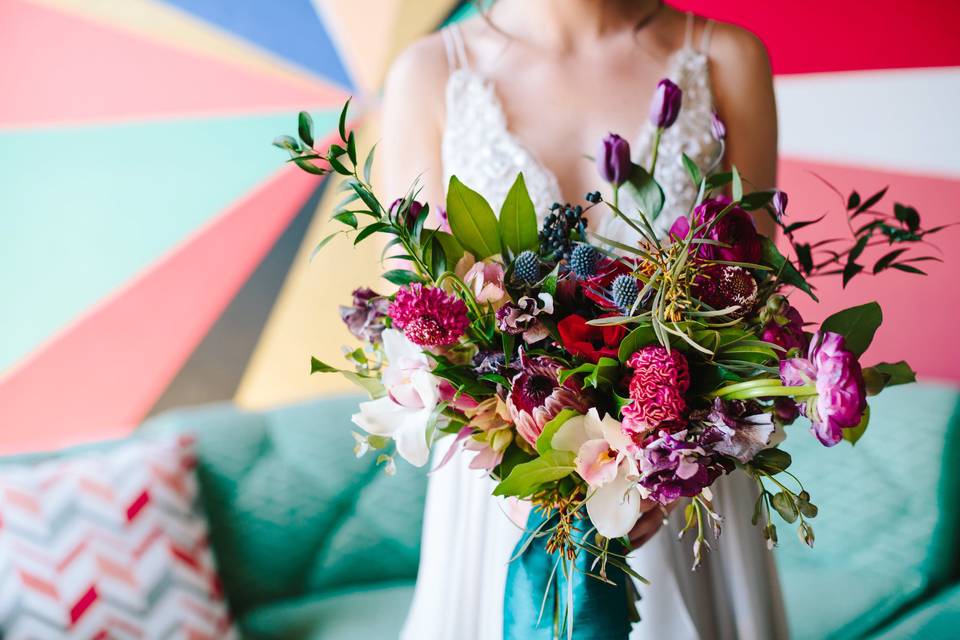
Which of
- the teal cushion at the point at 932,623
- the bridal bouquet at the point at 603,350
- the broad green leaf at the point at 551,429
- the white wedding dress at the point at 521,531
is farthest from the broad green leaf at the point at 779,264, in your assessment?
the teal cushion at the point at 932,623

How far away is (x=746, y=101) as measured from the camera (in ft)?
4.31

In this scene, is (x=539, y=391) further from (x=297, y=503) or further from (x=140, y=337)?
(x=140, y=337)

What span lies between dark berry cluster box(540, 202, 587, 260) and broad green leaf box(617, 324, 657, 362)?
0.10 m

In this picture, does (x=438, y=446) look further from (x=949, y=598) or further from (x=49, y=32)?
(x=49, y=32)

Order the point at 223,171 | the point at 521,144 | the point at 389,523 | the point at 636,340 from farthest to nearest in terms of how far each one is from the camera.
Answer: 1. the point at 223,171
2. the point at 389,523
3. the point at 521,144
4. the point at 636,340

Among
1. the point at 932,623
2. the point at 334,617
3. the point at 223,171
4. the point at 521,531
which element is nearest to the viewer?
the point at 521,531

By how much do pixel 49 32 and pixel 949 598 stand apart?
98.7 inches

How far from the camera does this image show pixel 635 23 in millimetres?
1378

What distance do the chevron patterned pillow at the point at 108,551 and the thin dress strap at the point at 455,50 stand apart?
3.35ft

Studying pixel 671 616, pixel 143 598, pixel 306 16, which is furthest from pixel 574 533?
pixel 306 16

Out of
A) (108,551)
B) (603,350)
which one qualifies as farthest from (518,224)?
(108,551)

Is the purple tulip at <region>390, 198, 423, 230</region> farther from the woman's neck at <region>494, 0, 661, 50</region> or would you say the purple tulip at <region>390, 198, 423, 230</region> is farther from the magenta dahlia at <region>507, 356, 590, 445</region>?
the woman's neck at <region>494, 0, 661, 50</region>

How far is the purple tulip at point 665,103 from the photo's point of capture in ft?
2.64

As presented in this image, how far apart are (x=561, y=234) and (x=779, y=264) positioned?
19cm
